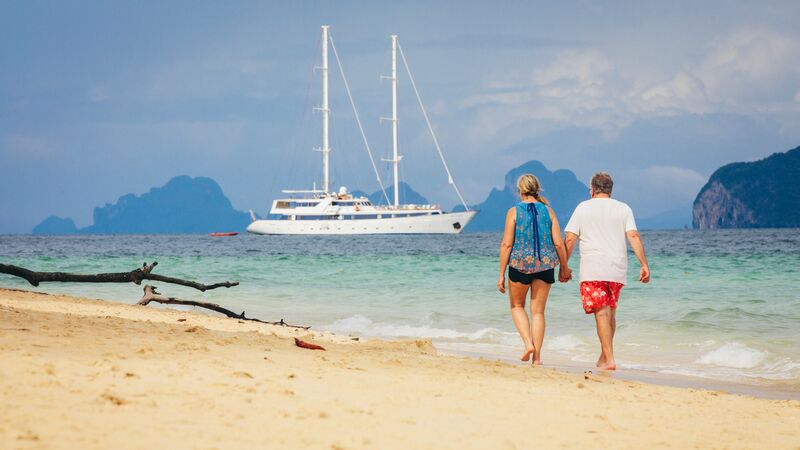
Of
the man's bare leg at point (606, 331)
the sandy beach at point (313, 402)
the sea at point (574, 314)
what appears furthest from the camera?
the sea at point (574, 314)

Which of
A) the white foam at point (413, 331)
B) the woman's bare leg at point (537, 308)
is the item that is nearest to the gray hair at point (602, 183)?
the woman's bare leg at point (537, 308)

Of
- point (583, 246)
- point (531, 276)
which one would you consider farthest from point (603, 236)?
point (531, 276)

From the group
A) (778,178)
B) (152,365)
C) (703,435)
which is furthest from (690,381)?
(778,178)

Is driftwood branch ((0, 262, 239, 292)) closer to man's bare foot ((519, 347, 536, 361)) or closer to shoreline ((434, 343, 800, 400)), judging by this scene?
man's bare foot ((519, 347, 536, 361))

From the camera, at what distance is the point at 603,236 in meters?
6.73

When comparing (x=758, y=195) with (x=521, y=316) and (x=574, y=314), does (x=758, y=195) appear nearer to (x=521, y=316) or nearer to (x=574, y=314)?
(x=574, y=314)

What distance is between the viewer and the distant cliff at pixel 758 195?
600ft

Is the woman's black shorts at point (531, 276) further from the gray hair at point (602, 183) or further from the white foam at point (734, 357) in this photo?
the white foam at point (734, 357)

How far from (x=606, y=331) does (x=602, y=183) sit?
1198mm

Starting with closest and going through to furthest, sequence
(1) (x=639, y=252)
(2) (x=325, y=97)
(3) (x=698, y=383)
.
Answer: (1) (x=639, y=252) → (3) (x=698, y=383) → (2) (x=325, y=97)

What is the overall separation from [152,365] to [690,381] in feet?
15.4

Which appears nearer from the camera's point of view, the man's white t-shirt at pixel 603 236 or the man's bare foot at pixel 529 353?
the man's white t-shirt at pixel 603 236

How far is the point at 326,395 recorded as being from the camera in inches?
174

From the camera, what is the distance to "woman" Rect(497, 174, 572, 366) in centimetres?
677
